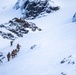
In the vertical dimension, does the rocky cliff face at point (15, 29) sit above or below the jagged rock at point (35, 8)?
below

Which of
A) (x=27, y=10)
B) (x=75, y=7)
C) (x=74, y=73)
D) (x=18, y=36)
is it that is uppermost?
(x=27, y=10)

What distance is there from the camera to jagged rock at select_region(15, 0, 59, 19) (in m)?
69.0

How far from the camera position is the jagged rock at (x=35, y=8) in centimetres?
6900

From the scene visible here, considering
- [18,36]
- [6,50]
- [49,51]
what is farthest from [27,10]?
[49,51]

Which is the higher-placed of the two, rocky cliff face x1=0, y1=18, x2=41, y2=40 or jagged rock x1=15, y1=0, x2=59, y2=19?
jagged rock x1=15, y1=0, x2=59, y2=19

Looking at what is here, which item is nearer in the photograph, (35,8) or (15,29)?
(15,29)

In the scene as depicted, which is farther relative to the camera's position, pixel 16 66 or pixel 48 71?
pixel 16 66

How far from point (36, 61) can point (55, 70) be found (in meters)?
4.00

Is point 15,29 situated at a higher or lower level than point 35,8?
lower

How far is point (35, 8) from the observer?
7112cm

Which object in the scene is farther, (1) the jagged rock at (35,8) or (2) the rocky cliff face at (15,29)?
(1) the jagged rock at (35,8)

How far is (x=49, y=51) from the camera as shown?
27016 millimetres

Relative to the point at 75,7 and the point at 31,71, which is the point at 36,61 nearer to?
the point at 31,71

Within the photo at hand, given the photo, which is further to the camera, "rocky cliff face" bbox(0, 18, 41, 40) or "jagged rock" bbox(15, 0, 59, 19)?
"jagged rock" bbox(15, 0, 59, 19)
